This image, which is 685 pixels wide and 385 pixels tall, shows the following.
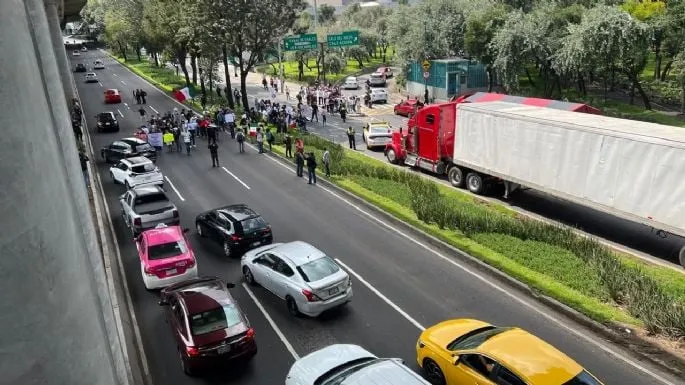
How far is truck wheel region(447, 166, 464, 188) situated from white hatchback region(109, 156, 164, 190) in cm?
Answer: 1304

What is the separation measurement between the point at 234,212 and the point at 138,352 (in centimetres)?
632

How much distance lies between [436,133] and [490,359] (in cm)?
1723

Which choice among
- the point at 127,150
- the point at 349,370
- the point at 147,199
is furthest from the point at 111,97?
the point at 349,370

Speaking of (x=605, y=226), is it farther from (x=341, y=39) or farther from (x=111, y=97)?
(x=111, y=97)

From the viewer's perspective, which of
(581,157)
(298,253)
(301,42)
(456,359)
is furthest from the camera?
(301,42)

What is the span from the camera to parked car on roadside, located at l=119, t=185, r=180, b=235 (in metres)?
18.2

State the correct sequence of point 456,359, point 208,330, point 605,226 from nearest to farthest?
point 456,359, point 208,330, point 605,226

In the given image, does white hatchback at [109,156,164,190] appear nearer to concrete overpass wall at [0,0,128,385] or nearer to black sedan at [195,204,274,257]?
black sedan at [195,204,274,257]

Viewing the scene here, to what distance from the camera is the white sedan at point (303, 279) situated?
13.0 meters

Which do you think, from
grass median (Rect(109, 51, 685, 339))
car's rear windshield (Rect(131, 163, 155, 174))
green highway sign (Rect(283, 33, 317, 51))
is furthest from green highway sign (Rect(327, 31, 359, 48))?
car's rear windshield (Rect(131, 163, 155, 174))

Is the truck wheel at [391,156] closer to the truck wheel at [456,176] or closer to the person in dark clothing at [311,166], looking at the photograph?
the truck wheel at [456,176]

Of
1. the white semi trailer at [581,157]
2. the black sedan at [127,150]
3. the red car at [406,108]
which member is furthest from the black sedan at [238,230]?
the red car at [406,108]

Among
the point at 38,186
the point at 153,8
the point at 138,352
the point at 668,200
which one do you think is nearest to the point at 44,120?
the point at 38,186

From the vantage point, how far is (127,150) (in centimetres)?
2848
